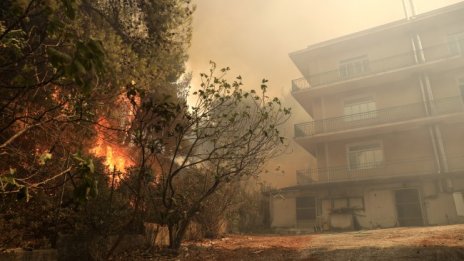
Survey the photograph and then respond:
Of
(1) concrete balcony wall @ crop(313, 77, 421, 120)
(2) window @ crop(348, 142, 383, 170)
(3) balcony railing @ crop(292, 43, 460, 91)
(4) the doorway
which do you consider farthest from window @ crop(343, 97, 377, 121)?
(4) the doorway

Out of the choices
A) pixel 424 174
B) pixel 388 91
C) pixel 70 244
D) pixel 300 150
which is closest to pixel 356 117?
pixel 388 91

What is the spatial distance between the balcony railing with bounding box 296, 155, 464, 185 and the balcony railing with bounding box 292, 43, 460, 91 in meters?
5.64

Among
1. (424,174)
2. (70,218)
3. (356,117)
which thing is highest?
(356,117)

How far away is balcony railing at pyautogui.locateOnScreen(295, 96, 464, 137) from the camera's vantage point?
65.4 ft

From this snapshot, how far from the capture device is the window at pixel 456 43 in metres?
20.7

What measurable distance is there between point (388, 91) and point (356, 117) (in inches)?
98.3

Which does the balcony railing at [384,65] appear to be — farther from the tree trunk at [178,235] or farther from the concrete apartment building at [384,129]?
the tree trunk at [178,235]

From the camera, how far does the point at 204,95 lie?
8250 millimetres

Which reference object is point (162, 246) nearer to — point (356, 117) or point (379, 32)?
point (356, 117)

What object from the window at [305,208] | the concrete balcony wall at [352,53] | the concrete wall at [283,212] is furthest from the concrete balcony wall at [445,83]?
the concrete wall at [283,212]

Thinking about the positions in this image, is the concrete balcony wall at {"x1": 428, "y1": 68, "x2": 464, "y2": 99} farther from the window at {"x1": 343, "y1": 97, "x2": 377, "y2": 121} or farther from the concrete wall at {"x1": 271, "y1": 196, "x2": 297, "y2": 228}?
the concrete wall at {"x1": 271, "y1": 196, "x2": 297, "y2": 228}

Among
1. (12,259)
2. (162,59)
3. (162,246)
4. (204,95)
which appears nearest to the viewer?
(12,259)

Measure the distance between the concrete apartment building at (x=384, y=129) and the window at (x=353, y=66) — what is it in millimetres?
65

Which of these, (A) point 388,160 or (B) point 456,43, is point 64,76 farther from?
(B) point 456,43
